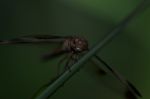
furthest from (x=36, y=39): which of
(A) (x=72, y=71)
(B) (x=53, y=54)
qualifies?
(A) (x=72, y=71)

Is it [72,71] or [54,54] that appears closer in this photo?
[72,71]

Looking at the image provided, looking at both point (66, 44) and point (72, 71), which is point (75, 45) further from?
point (72, 71)

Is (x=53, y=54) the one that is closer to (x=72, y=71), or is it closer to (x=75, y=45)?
(x=75, y=45)

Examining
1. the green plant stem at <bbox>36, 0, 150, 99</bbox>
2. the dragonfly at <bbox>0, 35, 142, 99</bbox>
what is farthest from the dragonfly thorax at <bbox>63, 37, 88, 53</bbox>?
the green plant stem at <bbox>36, 0, 150, 99</bbox>

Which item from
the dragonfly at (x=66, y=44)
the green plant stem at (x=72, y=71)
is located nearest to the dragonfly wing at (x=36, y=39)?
the dragonfly at (x=66, y=44)

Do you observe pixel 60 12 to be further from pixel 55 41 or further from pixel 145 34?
pixel 145 34

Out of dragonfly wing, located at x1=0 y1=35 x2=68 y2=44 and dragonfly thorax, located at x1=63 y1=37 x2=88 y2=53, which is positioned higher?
dragonfly wing, located at x1=0 y1=35 x2=68 y2=44

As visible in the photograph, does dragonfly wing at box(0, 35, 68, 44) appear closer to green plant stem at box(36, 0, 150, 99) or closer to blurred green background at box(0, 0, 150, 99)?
blurred green background at box(0, 0, 150, 99)

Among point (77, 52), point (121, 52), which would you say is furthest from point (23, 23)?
point (121, 52)

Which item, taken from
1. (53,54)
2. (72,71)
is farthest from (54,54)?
(72,71)
